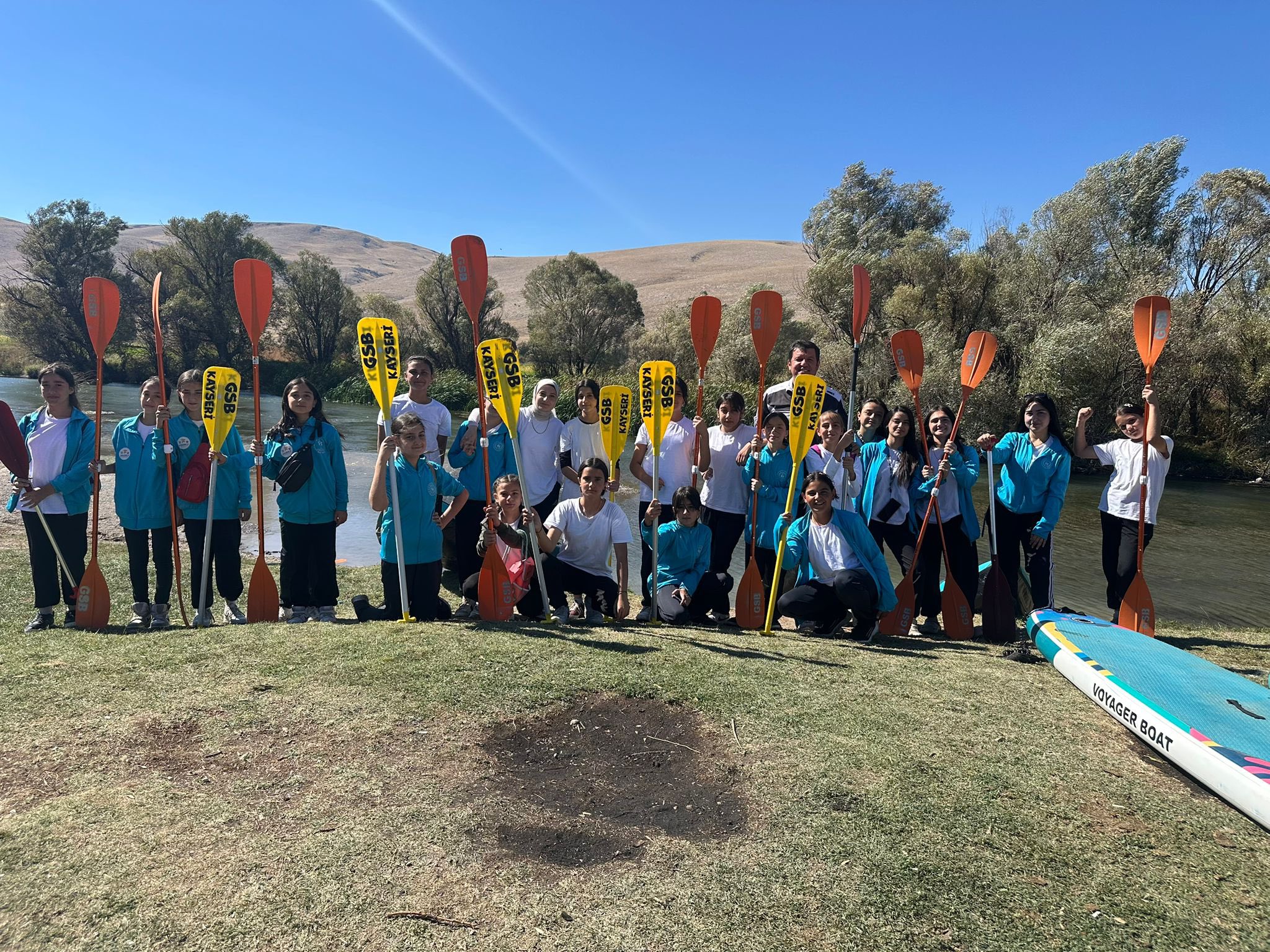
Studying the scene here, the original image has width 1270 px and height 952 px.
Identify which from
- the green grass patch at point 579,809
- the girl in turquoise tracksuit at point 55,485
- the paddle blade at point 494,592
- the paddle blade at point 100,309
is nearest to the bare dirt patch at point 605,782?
the green grass patch at point 579,809

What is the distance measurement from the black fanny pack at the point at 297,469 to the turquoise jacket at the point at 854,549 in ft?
10.3

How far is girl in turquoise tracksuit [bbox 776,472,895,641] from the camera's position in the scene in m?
4.84

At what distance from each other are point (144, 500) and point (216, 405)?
832 mm

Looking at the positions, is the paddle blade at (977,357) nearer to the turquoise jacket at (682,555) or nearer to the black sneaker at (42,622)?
the turquoise jacket at (682,555)

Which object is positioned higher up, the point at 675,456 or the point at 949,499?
the point at 675,456

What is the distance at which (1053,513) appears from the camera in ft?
16.9

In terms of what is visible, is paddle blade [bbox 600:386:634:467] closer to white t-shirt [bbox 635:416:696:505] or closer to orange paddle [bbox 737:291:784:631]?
white t-shirt [bbox 635:416:696:505]

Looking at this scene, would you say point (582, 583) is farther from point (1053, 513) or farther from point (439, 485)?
point (1053, 513)

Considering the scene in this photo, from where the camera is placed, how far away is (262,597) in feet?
16.1

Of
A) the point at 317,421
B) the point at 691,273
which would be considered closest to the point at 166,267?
the point at 317,421

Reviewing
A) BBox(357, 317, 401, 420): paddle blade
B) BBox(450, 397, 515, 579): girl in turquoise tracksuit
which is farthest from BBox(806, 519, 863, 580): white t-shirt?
BBox(357, 317, 401, 420): paddle blade

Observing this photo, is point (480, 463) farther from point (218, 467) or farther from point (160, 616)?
point (160, 616)

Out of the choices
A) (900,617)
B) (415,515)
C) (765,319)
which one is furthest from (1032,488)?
(415,515)

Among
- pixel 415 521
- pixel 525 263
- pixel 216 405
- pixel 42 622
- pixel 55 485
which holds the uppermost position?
pixel 525 263
